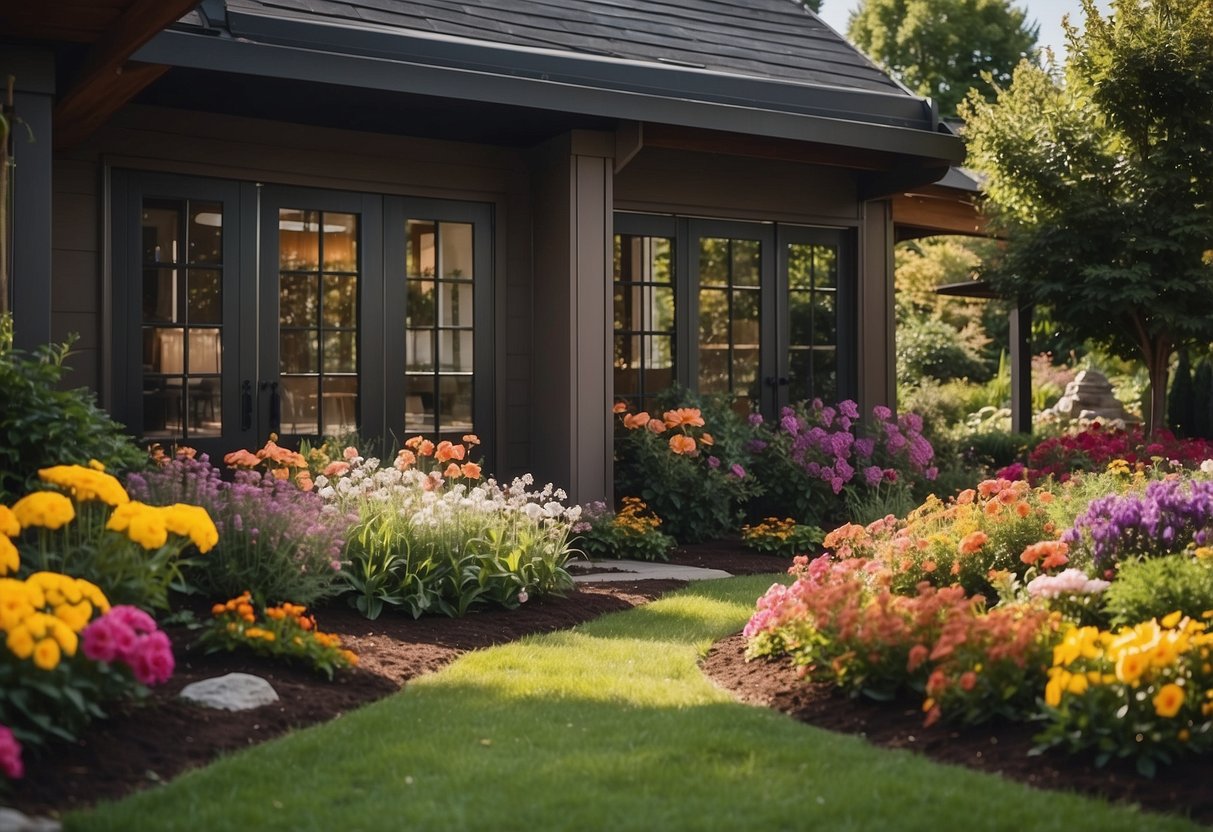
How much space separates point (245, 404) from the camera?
8.35m

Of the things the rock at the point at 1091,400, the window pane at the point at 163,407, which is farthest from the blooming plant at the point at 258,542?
the rock at the point at 1091,400

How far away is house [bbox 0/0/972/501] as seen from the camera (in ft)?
25.2

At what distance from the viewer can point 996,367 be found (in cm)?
2409

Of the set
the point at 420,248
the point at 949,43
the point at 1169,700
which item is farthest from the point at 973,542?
the point at 949,43

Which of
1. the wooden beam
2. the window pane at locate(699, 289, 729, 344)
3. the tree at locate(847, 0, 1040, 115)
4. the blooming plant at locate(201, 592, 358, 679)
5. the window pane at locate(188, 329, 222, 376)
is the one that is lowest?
the blooming plant at locate(201, 592, 358, 679)

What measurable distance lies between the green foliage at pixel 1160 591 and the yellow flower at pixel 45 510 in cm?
351

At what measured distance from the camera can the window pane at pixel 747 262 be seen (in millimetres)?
10352

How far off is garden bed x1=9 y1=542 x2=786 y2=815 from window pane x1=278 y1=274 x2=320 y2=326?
9.58 feet

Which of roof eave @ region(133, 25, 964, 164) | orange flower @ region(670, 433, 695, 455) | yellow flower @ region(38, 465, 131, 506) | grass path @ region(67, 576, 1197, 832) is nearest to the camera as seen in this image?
grass path @ region(67, 576, 1197, 832)

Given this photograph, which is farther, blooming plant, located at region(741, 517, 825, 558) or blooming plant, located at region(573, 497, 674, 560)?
blooming plant, located at region(741, 517, 825, 558)

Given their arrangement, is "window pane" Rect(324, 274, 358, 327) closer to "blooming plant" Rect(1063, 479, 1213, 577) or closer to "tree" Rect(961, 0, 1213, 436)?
"blooming plant" Rect(1063, 479, 1213, 577)

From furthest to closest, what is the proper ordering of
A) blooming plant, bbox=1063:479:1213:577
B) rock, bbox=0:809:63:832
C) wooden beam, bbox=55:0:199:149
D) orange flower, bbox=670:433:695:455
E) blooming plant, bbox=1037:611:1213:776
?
orange flower, bbox=670:433:695:455
wooden beam, bbox=55:0:199:149
blooming plant, bbox=1063:479:1213:577
blooming plant, bbox=1037:611:1213:776
rock, bbox=0:809:63:832

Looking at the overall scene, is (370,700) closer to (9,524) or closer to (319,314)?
(9,524)

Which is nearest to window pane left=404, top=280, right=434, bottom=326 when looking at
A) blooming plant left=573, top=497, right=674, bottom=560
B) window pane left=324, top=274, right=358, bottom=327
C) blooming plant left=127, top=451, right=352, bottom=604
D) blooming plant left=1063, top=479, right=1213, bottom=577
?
window pane left=324, top=274, right=358, bottom=327
